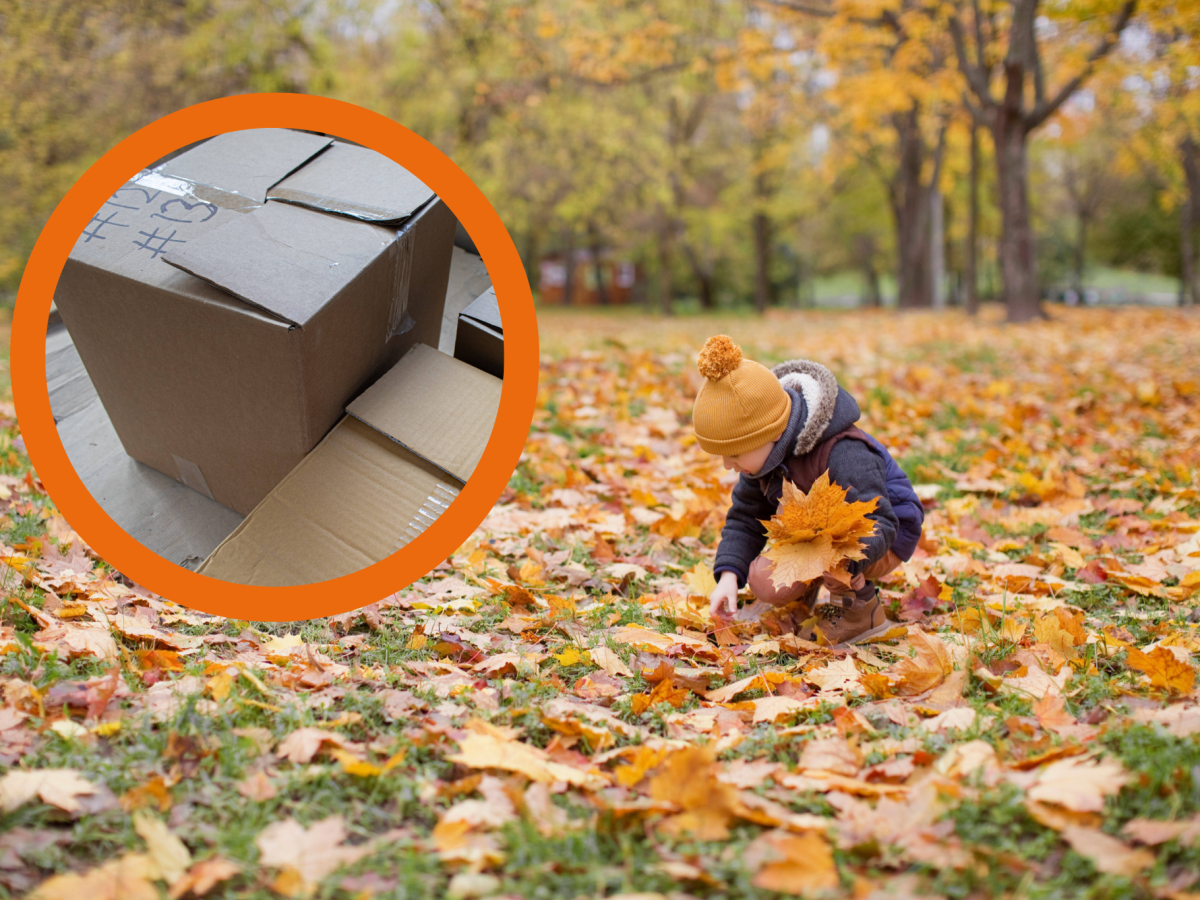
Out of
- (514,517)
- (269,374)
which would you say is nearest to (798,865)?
(269,374)

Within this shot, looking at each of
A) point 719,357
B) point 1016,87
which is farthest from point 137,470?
point 1016,87

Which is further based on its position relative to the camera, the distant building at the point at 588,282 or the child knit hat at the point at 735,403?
the distant building at the point at 588,282

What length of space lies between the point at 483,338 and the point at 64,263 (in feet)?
3.61

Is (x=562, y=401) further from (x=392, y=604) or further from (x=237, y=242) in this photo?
(x=237, y=242)

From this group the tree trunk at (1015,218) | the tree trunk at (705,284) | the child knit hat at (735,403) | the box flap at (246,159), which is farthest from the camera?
the tree trunk at (705,284)

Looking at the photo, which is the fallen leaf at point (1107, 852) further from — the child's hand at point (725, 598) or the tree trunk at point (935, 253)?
the tree trunk at point (935, 253)

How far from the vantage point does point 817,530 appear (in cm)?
249

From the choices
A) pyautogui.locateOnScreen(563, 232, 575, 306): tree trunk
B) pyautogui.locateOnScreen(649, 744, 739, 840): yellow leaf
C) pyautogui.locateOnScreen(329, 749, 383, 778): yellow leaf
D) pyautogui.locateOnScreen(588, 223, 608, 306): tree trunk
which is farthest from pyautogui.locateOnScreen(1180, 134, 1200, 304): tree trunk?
pyautogui.locateOnScreen(329, 749, 383, 778): yellow leaf

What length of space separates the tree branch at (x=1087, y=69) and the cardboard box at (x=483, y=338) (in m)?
10.6

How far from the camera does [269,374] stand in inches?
82.7

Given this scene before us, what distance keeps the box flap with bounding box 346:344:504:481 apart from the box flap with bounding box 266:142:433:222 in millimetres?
420

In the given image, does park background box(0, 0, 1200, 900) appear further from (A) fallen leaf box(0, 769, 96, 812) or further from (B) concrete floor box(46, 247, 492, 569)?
(B) concrete floor box(46, 247, 492, 569)

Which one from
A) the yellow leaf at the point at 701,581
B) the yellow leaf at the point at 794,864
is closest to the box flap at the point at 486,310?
the yellow leaf at the point at 701,581

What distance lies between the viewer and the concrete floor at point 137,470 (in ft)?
8.11
